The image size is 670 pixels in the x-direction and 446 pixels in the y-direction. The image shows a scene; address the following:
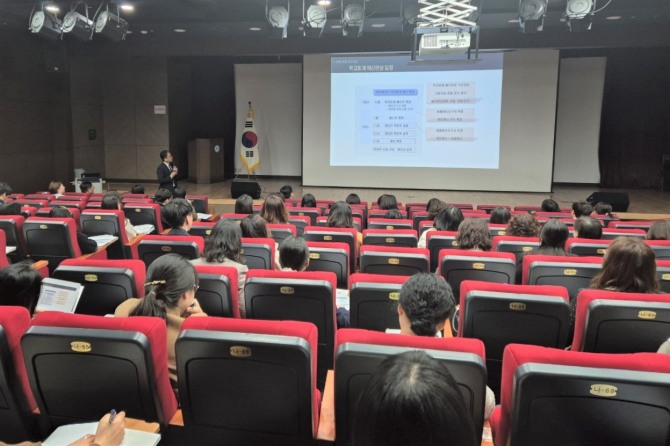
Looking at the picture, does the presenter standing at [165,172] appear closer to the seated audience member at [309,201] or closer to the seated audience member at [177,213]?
the seated audience member at [309,201]

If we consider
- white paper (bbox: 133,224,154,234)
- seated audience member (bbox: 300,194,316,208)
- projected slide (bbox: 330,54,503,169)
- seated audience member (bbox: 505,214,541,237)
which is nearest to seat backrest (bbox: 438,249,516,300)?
seated audience member (bbox: 505,214,541,237)

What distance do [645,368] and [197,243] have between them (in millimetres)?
2801

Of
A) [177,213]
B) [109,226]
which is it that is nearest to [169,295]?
[177,213]

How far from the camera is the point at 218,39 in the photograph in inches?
404

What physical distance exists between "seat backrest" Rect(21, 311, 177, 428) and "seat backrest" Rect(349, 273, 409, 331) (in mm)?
1025

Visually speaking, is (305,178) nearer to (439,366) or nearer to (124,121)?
(124,121)

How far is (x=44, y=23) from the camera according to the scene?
25.8 feet

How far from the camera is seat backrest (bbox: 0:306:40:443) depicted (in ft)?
5.49

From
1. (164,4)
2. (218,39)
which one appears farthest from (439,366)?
(218,39)

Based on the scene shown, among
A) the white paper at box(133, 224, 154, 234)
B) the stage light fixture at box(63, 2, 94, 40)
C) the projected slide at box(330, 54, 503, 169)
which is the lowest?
the white paper at box(133, 224, 154, 234)

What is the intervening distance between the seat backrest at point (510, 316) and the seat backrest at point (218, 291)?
3.69 feet

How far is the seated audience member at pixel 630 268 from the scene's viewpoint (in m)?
2.54

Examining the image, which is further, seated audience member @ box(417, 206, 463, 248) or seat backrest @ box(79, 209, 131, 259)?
seat backrest @ box(79, 209, 131, 259)

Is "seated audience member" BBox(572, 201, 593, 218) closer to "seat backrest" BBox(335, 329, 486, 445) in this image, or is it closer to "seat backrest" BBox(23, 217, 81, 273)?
"seat backrest" BBox(335, 329, 486, 445)
